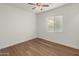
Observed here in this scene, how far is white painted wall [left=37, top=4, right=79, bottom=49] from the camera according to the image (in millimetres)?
1129

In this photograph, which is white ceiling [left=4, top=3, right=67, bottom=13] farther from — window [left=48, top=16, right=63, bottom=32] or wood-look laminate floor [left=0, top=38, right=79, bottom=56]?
wood-look laminate floor [left=0, top=38, right=79, bottom=56]

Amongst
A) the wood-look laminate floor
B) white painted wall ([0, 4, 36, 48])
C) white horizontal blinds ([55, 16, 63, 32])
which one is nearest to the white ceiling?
white painted wall ([0, 4, 36, 48])

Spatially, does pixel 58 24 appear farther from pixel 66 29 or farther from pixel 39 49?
pixel 39 49

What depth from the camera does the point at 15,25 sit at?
1140mm

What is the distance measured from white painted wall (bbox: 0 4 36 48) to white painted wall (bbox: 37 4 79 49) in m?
0.11

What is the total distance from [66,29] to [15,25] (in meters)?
0.64

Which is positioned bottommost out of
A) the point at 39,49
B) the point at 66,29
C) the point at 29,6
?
the point at 39,49

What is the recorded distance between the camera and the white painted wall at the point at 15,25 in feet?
3.57

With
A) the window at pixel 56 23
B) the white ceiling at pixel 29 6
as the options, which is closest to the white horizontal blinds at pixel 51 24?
the window at pixel 56 23

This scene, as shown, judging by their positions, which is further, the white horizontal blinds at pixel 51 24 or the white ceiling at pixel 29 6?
the white horizontal blinds at pixel 51 24

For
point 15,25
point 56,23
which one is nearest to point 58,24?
point 56,23

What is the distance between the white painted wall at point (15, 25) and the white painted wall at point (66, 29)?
0.11 metres

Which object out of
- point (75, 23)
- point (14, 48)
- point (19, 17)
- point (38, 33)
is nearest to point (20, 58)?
point (14, 48)

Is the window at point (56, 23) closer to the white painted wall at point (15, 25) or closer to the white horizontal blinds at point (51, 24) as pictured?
the white horizontal blinds at point (51, 24)
